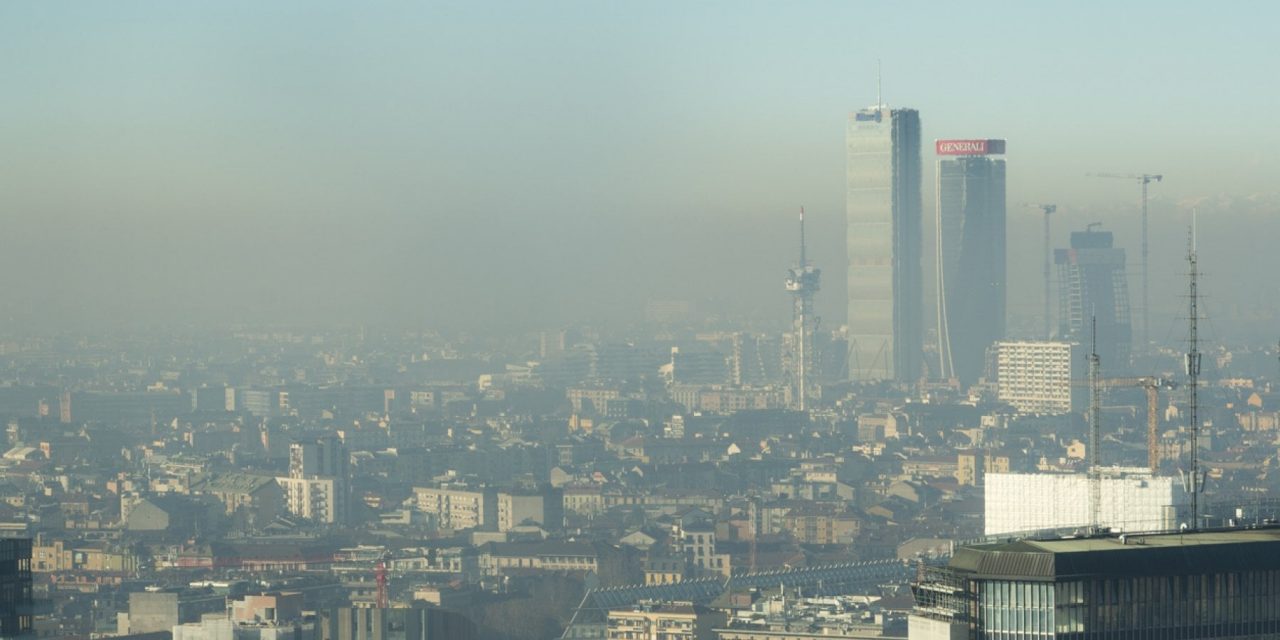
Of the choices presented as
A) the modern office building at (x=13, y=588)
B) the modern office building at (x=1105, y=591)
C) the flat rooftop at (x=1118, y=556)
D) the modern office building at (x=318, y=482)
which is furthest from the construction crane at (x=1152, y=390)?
the modern office building at (x=1105, y=591)

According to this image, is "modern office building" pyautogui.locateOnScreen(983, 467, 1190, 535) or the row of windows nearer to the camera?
the row of windows

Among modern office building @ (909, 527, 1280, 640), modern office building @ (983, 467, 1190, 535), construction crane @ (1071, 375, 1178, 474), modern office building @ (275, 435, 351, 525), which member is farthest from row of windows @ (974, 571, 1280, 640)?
modern office building @ (275, 435, 351, 525)

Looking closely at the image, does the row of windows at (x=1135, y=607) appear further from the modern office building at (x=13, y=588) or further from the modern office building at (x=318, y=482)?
the modern office building at (x=318, y=482)

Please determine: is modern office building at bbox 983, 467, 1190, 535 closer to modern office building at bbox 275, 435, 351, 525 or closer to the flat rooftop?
the flat rooftop

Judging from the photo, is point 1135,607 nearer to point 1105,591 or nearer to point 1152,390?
point 1105,591

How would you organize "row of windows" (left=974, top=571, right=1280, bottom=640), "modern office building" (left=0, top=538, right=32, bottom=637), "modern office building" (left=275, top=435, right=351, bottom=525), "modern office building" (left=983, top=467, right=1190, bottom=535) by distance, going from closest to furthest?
"row of windows" (left=974, top=571, right=1280, bottom=640) < "modern office building" (left=0, top=538, right=32, bottom=637) < "modern office building" (left=983, top=467, right=1190, bottom=535) < "modern office building" (left=275, top=435, right=351, bottom=525)

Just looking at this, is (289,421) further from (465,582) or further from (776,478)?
(465,582)

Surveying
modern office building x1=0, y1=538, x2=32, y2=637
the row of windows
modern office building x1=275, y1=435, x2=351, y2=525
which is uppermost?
the row of windows

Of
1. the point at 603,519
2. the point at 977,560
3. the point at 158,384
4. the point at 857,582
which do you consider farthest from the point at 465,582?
the point at 158,384

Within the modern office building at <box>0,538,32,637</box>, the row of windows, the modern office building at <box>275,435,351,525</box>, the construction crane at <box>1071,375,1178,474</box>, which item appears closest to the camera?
the row of windows
